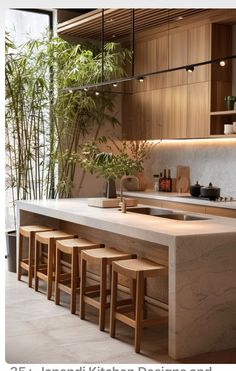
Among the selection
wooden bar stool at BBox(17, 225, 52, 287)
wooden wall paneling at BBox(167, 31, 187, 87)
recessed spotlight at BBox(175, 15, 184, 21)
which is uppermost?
recessed spotlight at BBox(175, 15, 184, 21)

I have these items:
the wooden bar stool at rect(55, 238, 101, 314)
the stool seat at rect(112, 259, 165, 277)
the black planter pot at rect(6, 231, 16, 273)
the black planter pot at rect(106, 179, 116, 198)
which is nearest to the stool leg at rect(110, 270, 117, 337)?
the stool seat at rect(112, 259, 165, 277)

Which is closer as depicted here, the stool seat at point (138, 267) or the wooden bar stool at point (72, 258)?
the stool seat at point (138, 267)

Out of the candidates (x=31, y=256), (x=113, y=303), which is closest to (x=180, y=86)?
(x=31, y=256)

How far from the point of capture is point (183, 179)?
7625mm

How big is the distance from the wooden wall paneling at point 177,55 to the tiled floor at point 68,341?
3.37m

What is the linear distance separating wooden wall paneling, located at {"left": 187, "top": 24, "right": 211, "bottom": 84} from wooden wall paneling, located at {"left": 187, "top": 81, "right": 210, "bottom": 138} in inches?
3.8

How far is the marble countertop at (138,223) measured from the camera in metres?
4.08

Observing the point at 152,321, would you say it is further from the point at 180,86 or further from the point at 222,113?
the point at 180,86

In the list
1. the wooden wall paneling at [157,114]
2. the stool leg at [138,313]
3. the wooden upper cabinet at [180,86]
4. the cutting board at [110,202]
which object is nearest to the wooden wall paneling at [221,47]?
the wooden upper cabinet at [180,86]

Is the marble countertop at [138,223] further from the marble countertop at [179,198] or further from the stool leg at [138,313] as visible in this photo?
the marble countertop at [179,198]

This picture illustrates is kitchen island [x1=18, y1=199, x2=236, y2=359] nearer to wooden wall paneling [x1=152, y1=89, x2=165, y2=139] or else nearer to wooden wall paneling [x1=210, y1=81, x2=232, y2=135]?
wooden wall paneling [x1=210, y1=81, x2=232, y2=135]

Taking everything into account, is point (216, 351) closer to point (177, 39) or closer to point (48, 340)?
point (48, 340)

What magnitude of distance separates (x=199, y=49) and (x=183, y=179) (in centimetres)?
174

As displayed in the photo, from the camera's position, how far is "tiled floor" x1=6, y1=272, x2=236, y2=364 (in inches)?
156
